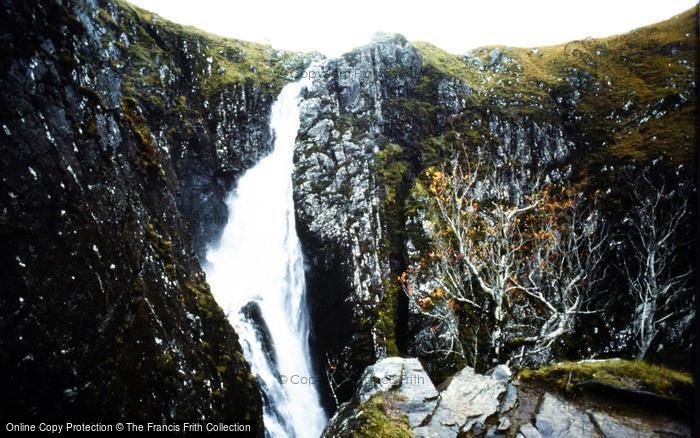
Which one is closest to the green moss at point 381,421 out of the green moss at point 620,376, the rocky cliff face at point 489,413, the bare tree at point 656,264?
the rocky cliff face at point 489,413

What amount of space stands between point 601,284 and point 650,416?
66.0 feet

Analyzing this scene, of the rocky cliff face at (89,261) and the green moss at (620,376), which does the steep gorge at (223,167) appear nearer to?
the rocky cliff face at (89,261)

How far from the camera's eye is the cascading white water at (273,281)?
20094mm

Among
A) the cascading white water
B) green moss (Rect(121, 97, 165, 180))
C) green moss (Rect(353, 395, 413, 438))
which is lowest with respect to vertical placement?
the cascading white water

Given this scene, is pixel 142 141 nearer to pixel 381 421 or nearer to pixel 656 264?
pixel 381 421

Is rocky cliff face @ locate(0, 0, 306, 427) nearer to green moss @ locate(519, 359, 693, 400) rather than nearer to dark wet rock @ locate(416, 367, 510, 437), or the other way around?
dark wet rock @ locate(416, 367, 510, 437)

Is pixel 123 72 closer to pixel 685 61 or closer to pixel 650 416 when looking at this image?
pixel 650 416

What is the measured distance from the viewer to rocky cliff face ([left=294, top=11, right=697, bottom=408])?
23.4 meters

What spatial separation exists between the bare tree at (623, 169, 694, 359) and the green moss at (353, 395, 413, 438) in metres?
16.9

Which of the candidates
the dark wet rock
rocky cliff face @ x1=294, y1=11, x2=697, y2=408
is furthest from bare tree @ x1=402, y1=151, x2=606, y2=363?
the dark wet rock

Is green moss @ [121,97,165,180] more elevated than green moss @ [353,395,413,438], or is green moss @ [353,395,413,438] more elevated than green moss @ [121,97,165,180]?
green moss @ [121,97,165,180]

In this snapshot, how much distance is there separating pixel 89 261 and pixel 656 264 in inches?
1117

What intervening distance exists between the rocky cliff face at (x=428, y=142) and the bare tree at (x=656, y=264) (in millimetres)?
1222

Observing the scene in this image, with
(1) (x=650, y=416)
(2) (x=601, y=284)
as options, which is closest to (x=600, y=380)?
(1) (x=650, y=416)
